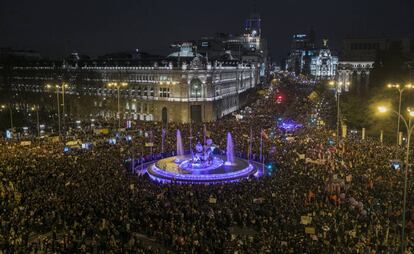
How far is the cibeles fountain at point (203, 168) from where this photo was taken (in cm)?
3189

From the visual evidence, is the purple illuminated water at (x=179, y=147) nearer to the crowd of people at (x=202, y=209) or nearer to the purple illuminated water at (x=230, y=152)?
the purple illuminated water at (x=230, y=152)

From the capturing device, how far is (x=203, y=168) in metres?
34.4

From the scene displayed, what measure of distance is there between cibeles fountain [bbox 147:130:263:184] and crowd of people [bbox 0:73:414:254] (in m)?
3.15

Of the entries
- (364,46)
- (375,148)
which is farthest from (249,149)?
(364,46)

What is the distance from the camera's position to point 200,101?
71000 mm

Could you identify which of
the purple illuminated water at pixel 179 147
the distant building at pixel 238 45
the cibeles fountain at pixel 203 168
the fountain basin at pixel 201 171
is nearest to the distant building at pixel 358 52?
the distant building at pixel 238 45

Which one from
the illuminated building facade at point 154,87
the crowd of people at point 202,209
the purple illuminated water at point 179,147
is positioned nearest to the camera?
the crowd of people at point 202,209

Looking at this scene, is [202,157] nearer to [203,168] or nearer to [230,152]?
[203,168]

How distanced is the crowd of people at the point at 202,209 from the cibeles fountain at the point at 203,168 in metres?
3.15

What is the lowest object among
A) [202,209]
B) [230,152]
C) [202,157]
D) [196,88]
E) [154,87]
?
[230,152]

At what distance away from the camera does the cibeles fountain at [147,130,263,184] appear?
1256 inches

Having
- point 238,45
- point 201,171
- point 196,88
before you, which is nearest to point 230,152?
point 201,171

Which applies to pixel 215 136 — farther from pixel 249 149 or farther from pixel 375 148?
pixel 375 148

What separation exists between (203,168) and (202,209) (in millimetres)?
12384
